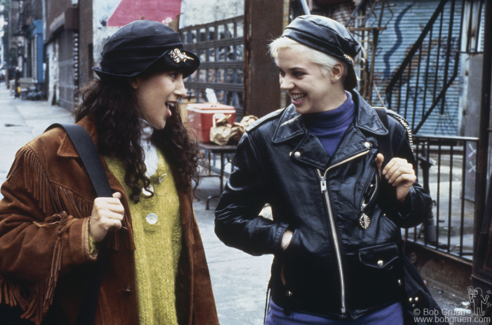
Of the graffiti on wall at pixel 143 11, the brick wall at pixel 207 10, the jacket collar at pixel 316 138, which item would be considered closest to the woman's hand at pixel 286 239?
the jacket collar at pixel 316 138

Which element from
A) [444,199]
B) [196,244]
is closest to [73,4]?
[444,199]

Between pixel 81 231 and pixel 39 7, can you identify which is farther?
pixel 39 7

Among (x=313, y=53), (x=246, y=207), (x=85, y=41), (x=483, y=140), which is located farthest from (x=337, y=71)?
(x=85, y=41)

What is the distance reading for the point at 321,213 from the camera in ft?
6.97

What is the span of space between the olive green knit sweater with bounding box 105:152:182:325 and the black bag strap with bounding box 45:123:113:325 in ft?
0.43

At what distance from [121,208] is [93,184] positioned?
0.49 feet

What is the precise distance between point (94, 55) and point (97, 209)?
16937mm

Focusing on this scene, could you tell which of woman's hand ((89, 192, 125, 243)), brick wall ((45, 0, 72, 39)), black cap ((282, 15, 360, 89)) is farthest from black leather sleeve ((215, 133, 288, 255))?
brick wall ((45, 0, 72, 39))

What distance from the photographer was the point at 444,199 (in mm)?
8641

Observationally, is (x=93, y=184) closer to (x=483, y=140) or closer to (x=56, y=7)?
(x=483, y=140)

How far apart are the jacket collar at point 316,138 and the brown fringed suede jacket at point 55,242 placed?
706 millimetres

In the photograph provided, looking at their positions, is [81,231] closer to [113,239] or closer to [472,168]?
[113,239]

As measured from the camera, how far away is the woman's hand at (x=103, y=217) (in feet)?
6.09

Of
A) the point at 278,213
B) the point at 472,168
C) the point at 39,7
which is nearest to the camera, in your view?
the point at 278,213
